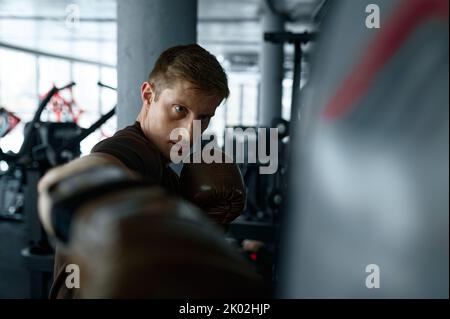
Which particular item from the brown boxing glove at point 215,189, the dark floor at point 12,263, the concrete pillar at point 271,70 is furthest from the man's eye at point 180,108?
the concrete pillar at point 271,70

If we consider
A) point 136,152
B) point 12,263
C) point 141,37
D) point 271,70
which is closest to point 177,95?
point 136,152

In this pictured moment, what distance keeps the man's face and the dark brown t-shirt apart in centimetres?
2

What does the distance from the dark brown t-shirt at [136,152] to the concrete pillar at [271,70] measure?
464 cm

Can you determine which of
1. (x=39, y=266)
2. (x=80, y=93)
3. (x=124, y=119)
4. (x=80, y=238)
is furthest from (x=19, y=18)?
(x=80, y=238)

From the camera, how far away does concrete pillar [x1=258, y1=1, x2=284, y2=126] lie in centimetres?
538

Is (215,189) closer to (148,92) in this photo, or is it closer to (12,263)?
(148,92)

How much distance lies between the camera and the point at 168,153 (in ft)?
2.58

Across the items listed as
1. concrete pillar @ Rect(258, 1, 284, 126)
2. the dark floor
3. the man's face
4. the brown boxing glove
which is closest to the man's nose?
the man's face

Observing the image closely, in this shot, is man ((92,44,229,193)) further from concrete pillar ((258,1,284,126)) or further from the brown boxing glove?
concrete pillar ((258,1,284,126))

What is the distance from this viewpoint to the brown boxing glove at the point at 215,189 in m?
0.83

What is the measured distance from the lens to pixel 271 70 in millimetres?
5430

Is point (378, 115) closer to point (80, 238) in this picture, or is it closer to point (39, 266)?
point (80, 238)

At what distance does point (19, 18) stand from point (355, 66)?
22.1 feet

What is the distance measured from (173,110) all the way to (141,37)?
60 centimetres
